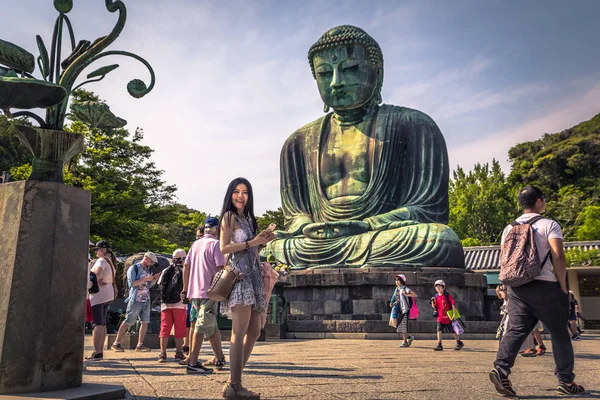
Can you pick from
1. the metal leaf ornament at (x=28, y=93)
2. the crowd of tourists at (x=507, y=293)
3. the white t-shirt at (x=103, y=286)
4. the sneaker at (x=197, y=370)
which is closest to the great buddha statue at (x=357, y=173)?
the white t-shirt at (x=103, y=286)

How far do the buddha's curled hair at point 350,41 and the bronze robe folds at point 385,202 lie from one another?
4.17 feet

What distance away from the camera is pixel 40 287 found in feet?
10.5

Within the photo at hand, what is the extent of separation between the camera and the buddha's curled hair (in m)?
13.9

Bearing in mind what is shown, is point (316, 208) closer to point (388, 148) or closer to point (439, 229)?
point (388, 148)

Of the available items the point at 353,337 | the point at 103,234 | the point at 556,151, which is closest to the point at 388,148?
the point at 353,337

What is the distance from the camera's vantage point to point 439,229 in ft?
39.2

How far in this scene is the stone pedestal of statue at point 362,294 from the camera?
1073 centimetres

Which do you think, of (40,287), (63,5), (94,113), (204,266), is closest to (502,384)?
(204,266)

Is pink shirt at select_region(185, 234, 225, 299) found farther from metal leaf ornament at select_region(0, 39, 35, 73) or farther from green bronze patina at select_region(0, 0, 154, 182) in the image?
metal leaf ornament at select_region(0, 39, 35, 73)

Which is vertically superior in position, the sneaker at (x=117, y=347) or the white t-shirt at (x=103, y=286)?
the white t-shirt at (x=103, y=286)

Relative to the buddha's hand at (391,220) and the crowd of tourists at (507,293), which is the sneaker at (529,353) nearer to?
the crowd of tourists at (507,293)

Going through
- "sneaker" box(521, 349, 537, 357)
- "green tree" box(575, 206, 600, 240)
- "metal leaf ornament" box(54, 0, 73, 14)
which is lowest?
"sneaker" box(521, 349, 537, 357)

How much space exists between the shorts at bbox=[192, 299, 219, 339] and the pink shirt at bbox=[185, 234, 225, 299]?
0.37 ft

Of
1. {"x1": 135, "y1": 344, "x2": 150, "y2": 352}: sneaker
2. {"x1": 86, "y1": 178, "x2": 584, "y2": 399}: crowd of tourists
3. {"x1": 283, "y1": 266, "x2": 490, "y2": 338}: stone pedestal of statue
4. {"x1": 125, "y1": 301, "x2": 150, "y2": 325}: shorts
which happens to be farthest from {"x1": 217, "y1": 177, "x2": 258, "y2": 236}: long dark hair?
{"x1": 283, "y1": 266, "x2": 490, "y2": 338}: stone pedestal of statue
